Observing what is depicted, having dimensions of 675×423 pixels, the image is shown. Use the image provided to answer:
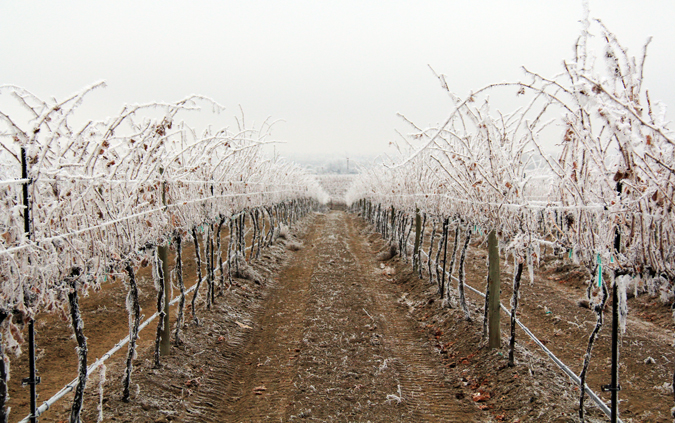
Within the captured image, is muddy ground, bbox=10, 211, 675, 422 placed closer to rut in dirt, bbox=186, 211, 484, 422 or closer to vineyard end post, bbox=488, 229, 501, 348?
rut in dirt, bbox=186, 211, 484, 422

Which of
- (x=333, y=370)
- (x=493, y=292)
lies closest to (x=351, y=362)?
(x=333, y=370)

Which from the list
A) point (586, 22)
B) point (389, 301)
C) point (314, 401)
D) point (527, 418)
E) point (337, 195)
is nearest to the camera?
point (586, 22)

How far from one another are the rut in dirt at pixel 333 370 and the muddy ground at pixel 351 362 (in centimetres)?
2

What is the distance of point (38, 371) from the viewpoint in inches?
218

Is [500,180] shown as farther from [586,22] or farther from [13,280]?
[13,280]

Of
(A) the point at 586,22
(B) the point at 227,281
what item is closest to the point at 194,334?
(B) the point at 227,281

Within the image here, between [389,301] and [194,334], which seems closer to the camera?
[194,334]

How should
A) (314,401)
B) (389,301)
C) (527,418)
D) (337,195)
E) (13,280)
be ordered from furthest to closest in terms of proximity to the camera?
(337,195), (389,301), (314,401), (527,418), (13,280)

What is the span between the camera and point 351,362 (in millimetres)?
5922

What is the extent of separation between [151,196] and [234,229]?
5.66m

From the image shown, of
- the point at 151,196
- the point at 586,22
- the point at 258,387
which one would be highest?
the point at 586,22

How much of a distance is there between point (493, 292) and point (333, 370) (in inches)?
104

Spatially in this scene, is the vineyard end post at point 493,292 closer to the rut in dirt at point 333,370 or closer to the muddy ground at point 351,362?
the muddy ground at point 351,362

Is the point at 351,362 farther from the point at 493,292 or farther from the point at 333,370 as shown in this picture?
the point at 493,292
